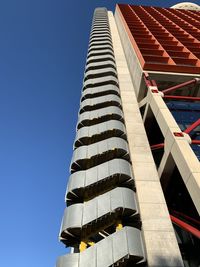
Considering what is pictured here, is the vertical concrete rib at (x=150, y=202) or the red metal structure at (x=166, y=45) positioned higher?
the red metal structure at (x=166, y=45)

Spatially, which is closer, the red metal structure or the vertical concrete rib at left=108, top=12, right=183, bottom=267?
the vertical concrete rib at left=108, top=12, right=183, bottom=267

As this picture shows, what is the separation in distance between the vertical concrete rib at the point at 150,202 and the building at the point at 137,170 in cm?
3

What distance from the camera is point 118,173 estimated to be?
11.1m

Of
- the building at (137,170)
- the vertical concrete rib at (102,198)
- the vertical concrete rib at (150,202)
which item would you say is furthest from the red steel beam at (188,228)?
the vertical concrete rib at (102,198)

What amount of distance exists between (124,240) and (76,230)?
1.74 metres

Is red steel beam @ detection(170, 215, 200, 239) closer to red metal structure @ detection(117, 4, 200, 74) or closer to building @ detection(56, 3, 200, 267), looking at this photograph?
building @ detection(56, 3, 200, 267)

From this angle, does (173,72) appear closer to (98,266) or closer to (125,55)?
(125,55)

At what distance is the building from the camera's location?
332 inches

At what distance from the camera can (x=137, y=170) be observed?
38.8ft

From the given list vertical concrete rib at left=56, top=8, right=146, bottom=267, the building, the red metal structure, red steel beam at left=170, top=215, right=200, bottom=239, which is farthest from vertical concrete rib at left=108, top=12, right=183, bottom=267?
the red metal structure

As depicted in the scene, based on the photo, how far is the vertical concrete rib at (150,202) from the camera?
8016 mm

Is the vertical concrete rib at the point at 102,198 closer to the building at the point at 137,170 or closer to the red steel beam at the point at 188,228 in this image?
the building at the point at 137,170

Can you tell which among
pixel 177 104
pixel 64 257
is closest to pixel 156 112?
pixel 177 104

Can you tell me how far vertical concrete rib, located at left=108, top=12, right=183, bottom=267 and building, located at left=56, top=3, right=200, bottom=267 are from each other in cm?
3
